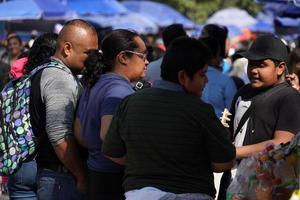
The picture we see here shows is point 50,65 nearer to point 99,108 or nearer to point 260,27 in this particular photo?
point 99,108

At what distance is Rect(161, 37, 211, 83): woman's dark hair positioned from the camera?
13.4 feet

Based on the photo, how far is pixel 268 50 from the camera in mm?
4875

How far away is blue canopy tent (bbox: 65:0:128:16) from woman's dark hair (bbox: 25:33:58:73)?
422 inches

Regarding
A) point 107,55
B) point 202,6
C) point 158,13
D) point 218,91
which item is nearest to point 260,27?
point 158,13

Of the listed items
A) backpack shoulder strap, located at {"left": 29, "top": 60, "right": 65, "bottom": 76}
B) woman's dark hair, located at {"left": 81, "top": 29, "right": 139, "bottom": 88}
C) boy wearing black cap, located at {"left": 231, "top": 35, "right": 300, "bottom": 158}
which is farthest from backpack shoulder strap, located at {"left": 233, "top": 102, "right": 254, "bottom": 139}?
backpack shoulder strap, located at {"left": 29, "top": 60, "right": 65, "bottom": 76}

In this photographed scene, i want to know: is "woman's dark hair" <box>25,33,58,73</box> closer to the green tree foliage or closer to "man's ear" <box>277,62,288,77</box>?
"man's ear" <box>277,62,288,77</box>

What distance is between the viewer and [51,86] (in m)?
4.89

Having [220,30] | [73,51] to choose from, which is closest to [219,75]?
[220,30]

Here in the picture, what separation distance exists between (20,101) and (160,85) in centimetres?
127

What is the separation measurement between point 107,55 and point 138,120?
0.74 metres

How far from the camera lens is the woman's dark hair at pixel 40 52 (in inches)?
224

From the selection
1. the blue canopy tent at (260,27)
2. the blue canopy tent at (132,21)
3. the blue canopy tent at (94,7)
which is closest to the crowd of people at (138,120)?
the blue canopy tent at (94,7)

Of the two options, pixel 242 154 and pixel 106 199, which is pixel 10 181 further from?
pixel 242 154

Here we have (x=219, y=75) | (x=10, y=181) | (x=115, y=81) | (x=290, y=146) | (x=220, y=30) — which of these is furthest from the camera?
(x=220, y=30)
